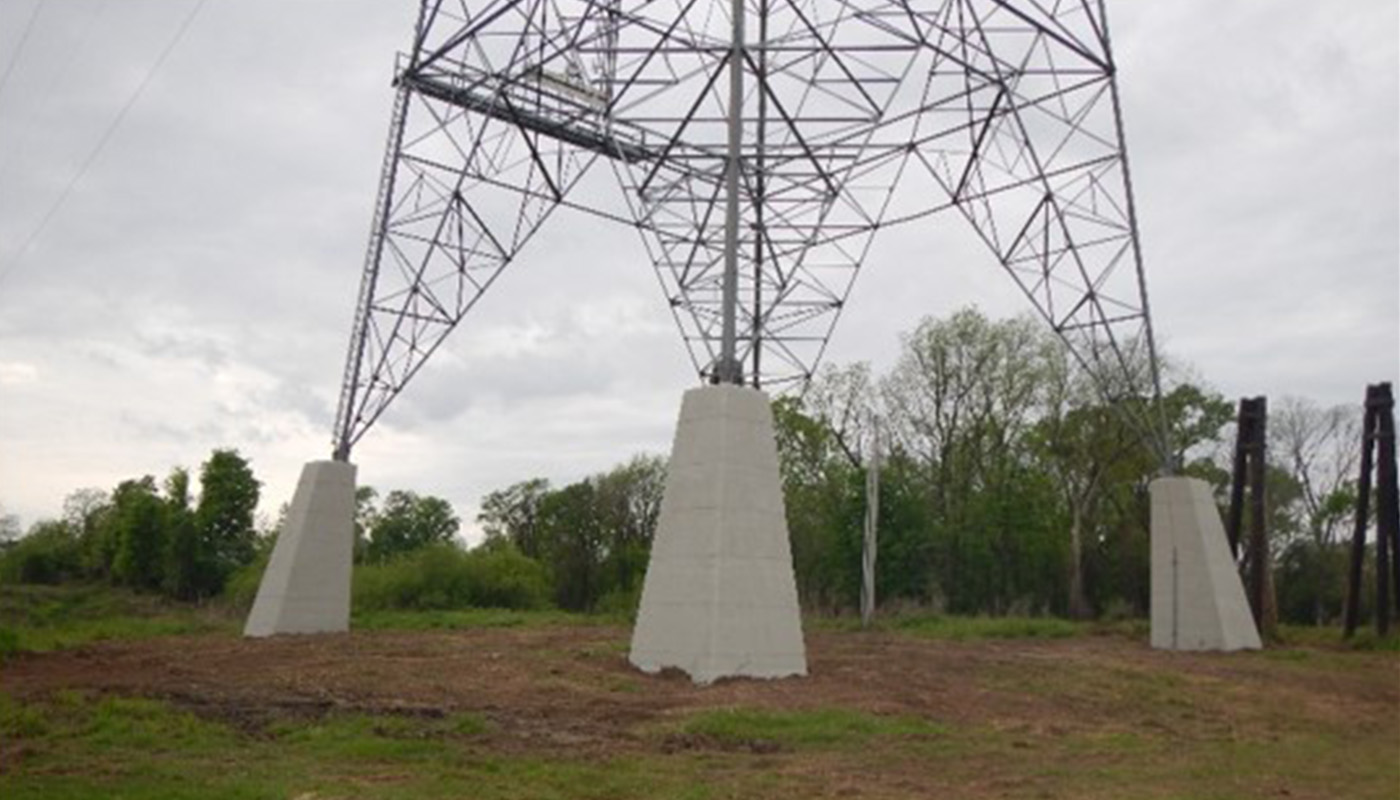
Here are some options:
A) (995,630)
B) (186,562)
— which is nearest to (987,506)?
(995,630)

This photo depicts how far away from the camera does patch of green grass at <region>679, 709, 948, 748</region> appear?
1252cm

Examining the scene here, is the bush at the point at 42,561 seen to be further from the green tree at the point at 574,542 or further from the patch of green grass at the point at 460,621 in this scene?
the patch of green grass at the point at 460,621

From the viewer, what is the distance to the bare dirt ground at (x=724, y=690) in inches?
504

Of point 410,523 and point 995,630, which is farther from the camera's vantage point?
point 410,523

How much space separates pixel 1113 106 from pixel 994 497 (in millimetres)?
31235

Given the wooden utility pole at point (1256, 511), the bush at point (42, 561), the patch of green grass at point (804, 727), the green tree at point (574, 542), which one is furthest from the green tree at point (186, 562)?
the patch of green grass at point (804, 727)

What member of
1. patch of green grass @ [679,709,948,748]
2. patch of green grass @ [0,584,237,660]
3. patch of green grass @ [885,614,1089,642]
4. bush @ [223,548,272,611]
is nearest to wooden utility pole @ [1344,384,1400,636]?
patch of green grass @ [885,614,1089,642]

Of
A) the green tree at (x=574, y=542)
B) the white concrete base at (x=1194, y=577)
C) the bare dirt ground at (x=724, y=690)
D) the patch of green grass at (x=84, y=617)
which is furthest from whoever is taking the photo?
the green tree at (x=574, y=542)

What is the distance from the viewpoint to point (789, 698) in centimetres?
1475

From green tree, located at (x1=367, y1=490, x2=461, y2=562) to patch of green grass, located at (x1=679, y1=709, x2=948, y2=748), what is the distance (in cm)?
6770

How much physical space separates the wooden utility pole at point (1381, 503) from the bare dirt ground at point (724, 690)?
20.4 ft

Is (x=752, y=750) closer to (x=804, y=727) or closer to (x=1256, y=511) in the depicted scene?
(x=804, y=727)

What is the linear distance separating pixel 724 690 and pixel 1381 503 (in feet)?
64.5

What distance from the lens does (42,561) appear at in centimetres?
6712
